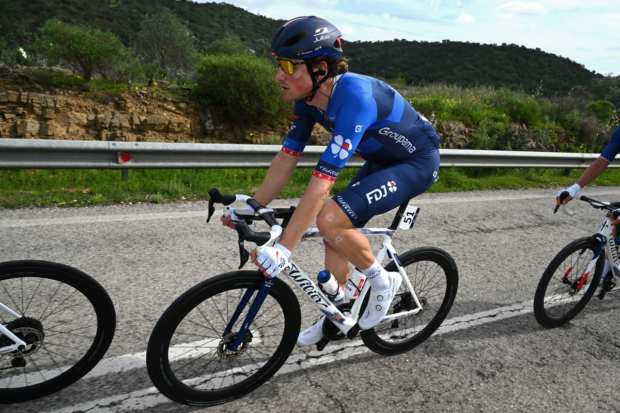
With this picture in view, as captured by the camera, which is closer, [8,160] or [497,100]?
[8,160]

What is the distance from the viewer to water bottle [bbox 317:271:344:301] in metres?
2.63

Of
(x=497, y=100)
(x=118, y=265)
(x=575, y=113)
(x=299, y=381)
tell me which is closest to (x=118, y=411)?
(x=299, y=381)

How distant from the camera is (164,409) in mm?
2318

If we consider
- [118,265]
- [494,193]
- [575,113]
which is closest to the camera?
[118,265]

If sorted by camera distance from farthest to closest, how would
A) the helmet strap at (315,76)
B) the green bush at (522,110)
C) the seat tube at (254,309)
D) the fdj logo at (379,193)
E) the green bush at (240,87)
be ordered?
the green bush at (522,110) → the green bush at (240,87) → the fdj logo at (379,193) → the helmet strap at (315,76) → the seat tube at (254,309)

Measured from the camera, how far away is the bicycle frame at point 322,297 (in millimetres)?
2322

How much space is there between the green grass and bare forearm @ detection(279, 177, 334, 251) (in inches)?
158

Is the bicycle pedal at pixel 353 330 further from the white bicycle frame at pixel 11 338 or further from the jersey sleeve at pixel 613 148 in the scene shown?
the jersey sleeve at pixel 613 148

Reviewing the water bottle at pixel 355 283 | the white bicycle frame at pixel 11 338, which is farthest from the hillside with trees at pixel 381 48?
the white bicycle frame at pixel 11 338

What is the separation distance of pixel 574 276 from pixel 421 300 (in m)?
1.61

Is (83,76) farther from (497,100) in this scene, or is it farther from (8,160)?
(497,100)

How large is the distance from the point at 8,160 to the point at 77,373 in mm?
4139

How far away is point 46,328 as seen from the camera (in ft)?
8.86

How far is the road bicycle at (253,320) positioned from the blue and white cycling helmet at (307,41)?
84 centimetres
